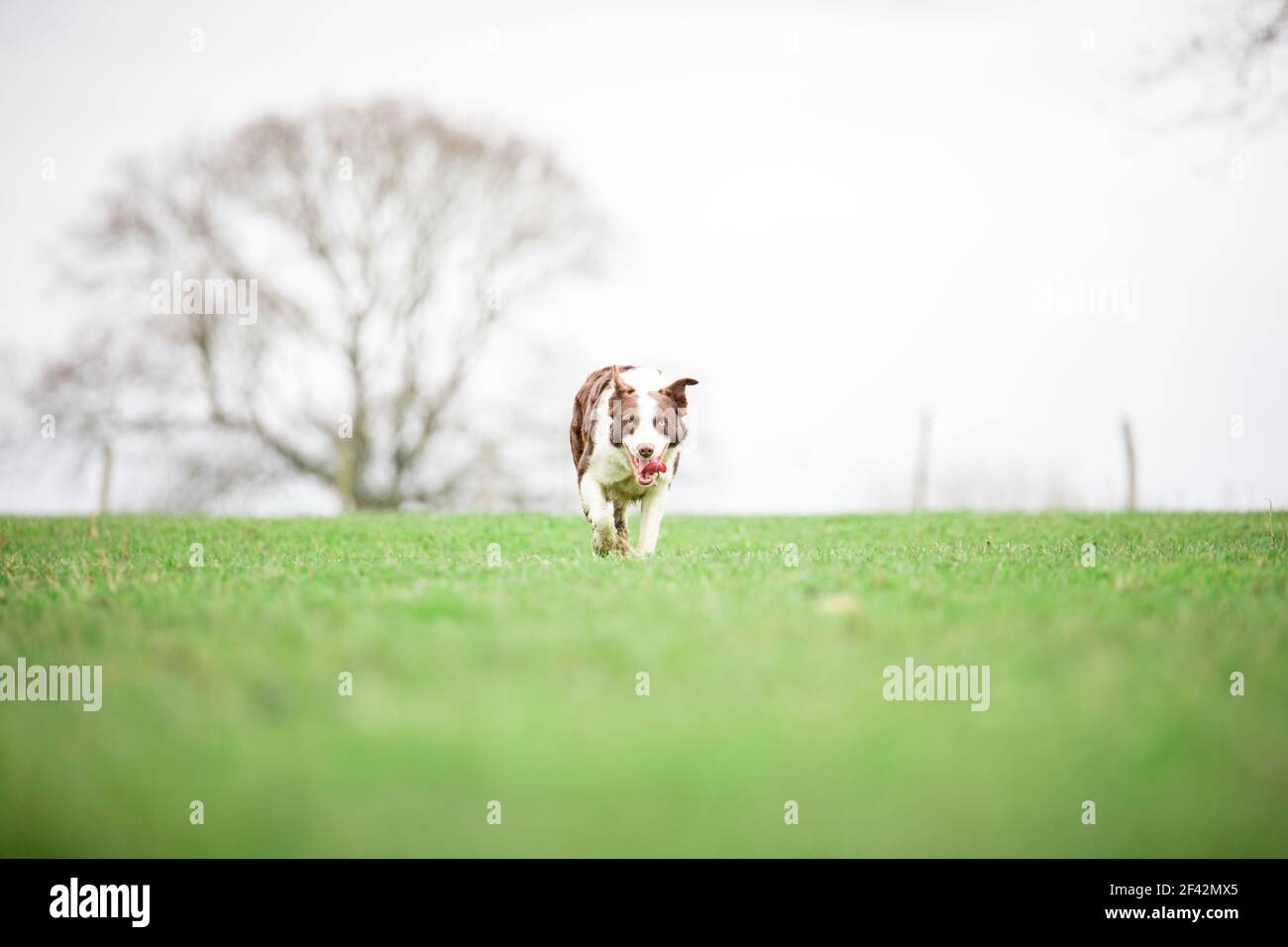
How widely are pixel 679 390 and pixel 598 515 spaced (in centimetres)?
136

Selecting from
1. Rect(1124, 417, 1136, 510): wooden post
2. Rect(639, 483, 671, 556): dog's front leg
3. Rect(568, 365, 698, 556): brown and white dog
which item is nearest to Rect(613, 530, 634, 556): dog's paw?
Rect(568, 365, 698, 556): brown and white dog

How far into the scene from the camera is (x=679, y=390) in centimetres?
959

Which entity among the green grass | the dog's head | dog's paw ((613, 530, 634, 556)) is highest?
the dog's head

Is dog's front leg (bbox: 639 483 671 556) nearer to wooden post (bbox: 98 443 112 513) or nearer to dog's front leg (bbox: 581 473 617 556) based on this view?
dog's front leg (bbox: 581 473 617 556)

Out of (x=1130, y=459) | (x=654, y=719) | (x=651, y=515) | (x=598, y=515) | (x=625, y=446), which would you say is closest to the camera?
(x=654, y=719)

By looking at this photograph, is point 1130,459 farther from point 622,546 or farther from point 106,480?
point 106,480

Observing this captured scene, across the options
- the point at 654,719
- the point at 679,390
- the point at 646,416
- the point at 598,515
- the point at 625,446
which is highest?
the point at 679,390

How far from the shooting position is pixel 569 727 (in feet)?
13.5

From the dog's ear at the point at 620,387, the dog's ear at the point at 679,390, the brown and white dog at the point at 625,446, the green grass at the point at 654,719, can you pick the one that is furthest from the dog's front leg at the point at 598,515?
the green grass at the point at 654,719

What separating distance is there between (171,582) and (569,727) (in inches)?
201

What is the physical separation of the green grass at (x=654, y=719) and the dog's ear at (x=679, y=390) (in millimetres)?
2312

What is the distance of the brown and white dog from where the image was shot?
30.2 ft

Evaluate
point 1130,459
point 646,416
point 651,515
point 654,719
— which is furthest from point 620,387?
point 1130,459
